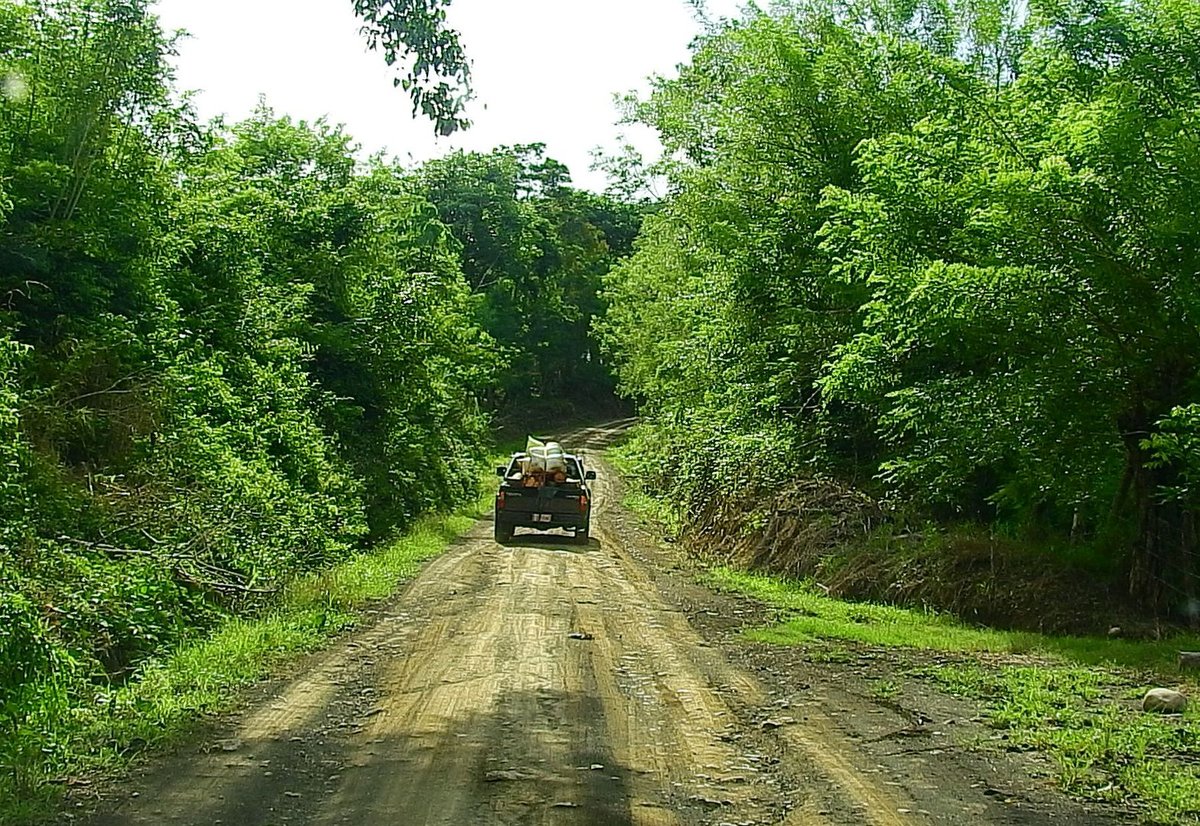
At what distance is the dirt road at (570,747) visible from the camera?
6285 millimetres

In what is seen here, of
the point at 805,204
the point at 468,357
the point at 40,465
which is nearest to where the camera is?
the point at 40,465

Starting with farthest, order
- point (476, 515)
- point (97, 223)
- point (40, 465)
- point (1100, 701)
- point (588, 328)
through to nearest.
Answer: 1. point (588, 328)
2. point (476, 515)
3. point (97, 223)
4. point (40, 465)
5. point (1100, 701)

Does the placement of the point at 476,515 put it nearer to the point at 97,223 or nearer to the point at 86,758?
the point at 97,223

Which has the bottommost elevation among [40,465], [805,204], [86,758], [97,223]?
[86,758]

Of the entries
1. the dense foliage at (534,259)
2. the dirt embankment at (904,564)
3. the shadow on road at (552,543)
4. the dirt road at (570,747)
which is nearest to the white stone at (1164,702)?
the dirt road at (570,747)

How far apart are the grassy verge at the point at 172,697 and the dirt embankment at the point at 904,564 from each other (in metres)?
6.60

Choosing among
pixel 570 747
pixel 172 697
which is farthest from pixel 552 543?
pixel 570 747

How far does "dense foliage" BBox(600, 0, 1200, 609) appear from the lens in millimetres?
12203

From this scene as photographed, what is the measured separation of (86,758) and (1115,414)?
38.5 ft

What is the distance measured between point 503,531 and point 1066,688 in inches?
604

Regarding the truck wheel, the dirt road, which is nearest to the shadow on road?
the truck wheel

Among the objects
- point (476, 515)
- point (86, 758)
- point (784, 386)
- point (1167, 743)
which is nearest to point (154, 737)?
point (86, 758)

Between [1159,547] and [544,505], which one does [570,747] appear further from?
[544,505]

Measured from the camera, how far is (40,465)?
11.1 meters
